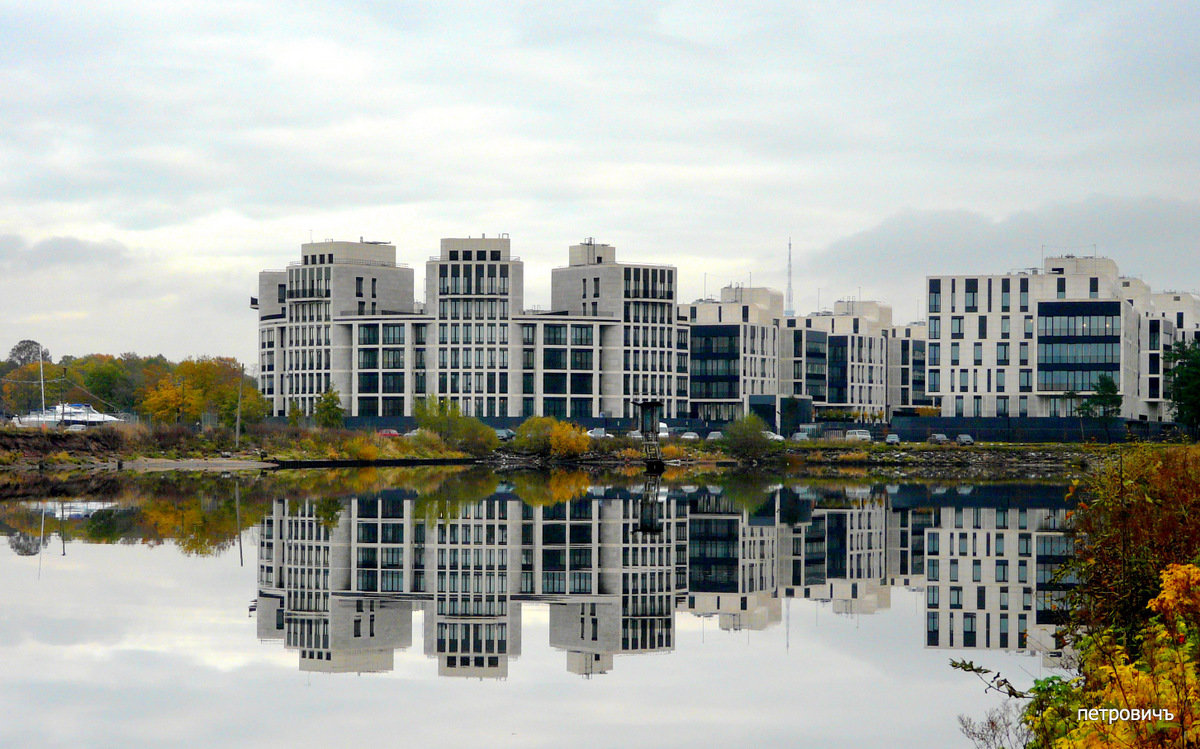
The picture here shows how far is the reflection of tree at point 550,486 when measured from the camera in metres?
55.8

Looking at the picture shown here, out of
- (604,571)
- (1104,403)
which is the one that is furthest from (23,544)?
(1104,403)

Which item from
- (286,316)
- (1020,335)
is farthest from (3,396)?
(1020,335)

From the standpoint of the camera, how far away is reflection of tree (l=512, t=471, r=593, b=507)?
55812 millimetres

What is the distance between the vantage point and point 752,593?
1071 inches

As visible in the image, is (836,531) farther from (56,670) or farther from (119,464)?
(119,464)

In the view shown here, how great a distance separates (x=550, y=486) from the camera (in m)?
67.1

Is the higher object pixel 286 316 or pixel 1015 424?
pixel 286 316

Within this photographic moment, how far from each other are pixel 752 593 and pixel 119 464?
56706 millimetres

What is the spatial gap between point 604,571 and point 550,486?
36731 mm

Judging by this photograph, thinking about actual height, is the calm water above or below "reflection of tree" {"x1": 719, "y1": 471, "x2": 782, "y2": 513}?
above

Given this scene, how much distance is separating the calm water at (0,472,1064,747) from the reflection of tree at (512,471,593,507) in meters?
10.3

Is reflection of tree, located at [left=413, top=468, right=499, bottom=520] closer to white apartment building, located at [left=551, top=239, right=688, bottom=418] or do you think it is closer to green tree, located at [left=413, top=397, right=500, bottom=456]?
green tree, located at [left=413, top=397, right=500, bottom=456]

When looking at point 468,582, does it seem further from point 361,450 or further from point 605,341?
point 605,341

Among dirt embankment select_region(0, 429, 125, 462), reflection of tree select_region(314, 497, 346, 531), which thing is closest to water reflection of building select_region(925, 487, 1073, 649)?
reflection of tree select_region(314, 497, 346, 531)
